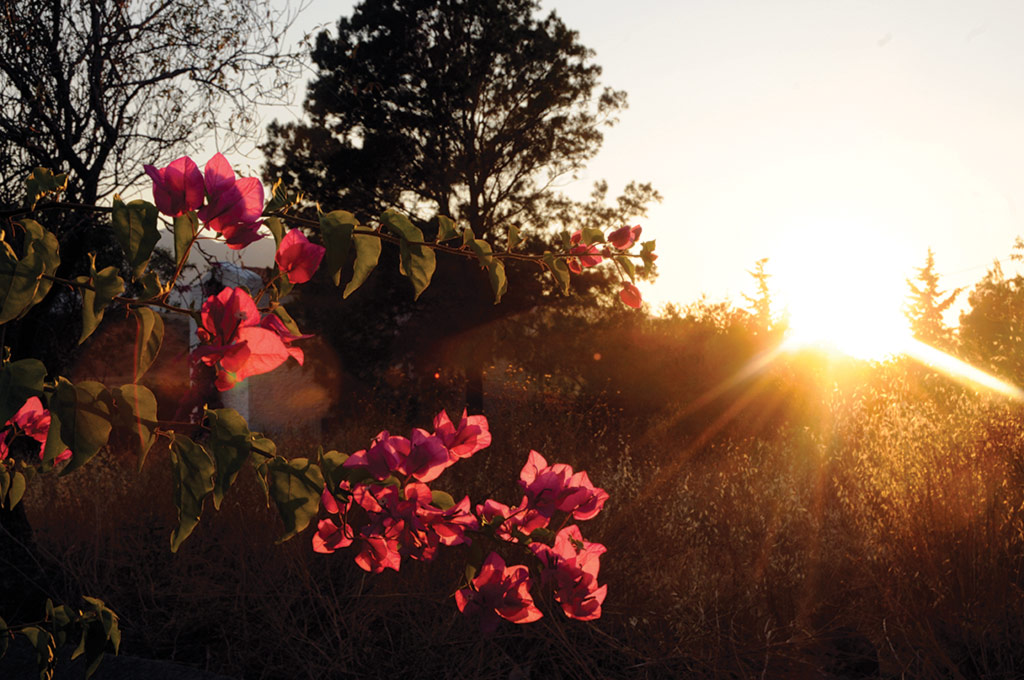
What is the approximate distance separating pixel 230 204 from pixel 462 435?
62 centimetres

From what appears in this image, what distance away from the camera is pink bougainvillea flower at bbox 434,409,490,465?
5.13ft

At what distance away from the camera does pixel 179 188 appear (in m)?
1.21

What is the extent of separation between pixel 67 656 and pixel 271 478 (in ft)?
9.01

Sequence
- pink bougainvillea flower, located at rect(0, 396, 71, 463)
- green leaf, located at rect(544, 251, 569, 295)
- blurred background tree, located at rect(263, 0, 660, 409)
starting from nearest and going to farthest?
green leaf, located at rect(544, 251, 569, 295)
pink bougainvillea flower, located at rect(0, 396, 71, 463)
blurred background tree, located at rect(263, 0, 660, 409)

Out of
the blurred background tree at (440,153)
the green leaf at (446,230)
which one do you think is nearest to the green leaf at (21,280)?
the green leaf at (446,230)

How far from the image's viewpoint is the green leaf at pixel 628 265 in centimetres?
167

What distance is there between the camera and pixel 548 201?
16438mm

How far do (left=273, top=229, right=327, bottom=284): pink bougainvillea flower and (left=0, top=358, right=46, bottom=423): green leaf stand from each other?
0.43 meters

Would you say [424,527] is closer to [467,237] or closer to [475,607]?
[475,607]

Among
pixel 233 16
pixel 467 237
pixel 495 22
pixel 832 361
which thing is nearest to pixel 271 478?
pixel 467 237

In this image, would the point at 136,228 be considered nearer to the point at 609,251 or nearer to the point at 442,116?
the point at 609,251

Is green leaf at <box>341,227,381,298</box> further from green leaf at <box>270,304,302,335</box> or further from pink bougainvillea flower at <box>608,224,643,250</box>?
pink bougainvillea flower at <box>608,224,643,250</box>

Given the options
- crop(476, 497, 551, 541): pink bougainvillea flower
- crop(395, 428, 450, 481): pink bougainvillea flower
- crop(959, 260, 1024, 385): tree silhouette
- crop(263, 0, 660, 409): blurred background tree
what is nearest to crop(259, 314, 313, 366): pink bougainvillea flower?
crop(395, 428, 450, 481): pink bougainvillea flower

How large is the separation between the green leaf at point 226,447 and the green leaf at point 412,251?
0.36 meters
